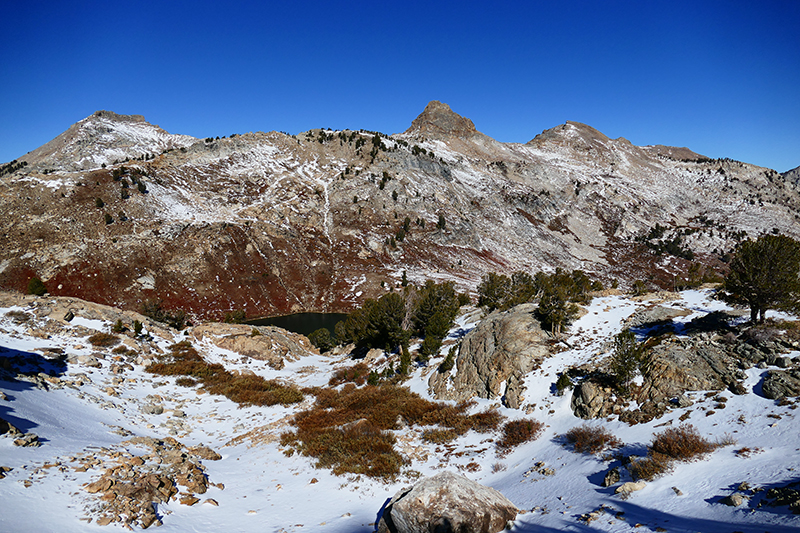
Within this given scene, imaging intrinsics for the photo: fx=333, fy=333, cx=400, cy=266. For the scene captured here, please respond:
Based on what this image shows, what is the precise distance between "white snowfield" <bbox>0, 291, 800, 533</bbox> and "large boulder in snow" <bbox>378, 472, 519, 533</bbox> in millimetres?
857

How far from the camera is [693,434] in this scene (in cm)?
1059

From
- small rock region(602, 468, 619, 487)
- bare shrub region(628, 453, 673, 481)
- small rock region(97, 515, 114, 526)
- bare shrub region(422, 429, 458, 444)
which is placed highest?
small rock region(97, 515, 114, 526)

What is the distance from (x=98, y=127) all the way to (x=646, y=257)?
29066 cm

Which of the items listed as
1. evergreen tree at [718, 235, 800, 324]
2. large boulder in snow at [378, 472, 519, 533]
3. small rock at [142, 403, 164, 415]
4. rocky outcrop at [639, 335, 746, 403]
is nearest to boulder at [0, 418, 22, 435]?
small rock at [142, 403, 164, 415]

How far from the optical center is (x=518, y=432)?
15.2 meters

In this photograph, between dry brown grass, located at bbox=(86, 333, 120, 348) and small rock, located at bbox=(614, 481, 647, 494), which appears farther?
dry brown grass, located at bbox=(86, 333, 120, 348)

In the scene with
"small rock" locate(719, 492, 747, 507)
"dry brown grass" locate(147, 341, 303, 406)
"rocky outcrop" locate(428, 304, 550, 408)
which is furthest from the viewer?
"dry brown grass" locate(147, 341, 303, 406)

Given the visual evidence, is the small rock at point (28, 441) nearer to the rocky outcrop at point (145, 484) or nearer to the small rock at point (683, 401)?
the rocky outcrop at point (145, 484)

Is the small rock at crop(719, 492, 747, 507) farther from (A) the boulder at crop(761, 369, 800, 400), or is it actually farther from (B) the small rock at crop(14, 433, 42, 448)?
(B) the small rock at crop(14, 433, 42, 448)

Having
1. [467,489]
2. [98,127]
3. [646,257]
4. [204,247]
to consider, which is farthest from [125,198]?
A: [98,127]

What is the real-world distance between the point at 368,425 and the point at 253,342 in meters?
21.0

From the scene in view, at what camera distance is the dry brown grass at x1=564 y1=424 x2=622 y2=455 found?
39.7ft

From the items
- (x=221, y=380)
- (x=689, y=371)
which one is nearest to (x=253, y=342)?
(x=221, y=380)

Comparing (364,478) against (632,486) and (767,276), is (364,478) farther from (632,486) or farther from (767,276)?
(767,276)
